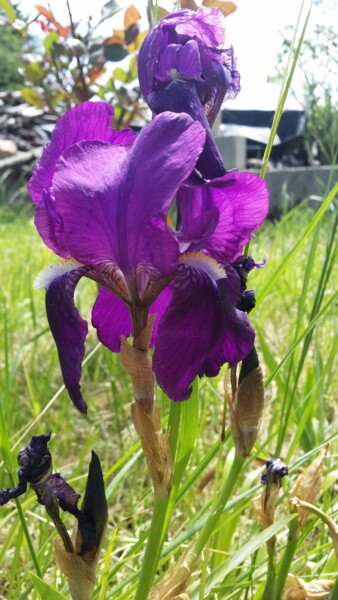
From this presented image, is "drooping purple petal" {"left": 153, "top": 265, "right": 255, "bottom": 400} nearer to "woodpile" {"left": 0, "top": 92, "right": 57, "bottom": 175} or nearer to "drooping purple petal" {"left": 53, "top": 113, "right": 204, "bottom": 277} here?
"drooping purple petal" {"left": 53, "top": 113, "right": 204, "bottom": 277}

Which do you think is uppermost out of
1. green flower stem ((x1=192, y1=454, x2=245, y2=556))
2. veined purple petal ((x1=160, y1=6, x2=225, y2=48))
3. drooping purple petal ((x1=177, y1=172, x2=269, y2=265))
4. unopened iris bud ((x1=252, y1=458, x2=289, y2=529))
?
veined purple petal ((x1=160, y1=6, x2=225, y2=48))

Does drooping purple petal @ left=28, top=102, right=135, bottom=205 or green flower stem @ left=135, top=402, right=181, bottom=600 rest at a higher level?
drooping purple petal @ left=28, top=102, right=135, bottom=205

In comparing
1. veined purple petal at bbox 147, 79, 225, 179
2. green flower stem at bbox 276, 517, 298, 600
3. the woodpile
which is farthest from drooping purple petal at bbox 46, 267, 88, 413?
the woodpile

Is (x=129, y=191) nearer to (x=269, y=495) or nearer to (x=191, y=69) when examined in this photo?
(x=191, y=69)

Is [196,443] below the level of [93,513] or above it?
below

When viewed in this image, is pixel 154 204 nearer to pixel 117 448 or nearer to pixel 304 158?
pixel 117 448

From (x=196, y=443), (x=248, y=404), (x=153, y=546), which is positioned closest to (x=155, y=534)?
(x=153, y=546)
